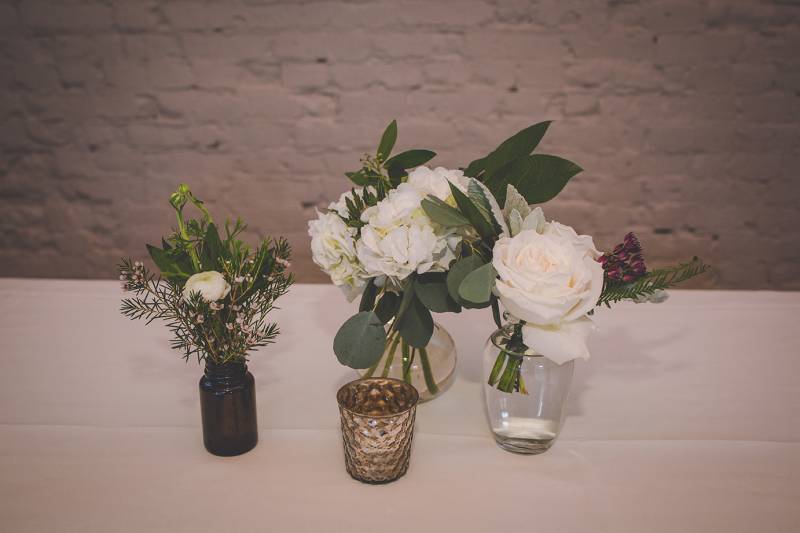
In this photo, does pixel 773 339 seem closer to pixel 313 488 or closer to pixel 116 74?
pixel 313 488

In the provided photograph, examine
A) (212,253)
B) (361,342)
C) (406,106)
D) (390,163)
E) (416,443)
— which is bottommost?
(416,443)

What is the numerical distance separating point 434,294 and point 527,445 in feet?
0.72

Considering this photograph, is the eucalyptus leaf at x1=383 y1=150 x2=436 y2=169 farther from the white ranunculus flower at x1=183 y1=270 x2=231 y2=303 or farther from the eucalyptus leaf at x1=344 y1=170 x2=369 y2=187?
the white ranunculus flower at x1=183 y1=270 x2=231 y2=303

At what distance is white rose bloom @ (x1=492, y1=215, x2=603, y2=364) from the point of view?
61cm

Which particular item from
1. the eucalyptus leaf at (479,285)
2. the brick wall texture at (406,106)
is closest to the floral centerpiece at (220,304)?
the eucalyptus leaf at (479,285)

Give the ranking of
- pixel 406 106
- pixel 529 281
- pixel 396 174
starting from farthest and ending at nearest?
pixel 406 106 < pixel 396 174 < pixel 529 281

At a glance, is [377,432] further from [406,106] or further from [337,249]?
[406,106]

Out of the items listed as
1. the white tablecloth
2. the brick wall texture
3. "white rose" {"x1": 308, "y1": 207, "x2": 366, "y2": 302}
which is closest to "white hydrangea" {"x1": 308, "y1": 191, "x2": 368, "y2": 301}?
"white rose" {"x1": 308, "y1": 207, "x2": 366, "y2": 302}

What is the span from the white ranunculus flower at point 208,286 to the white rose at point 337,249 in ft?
0.36

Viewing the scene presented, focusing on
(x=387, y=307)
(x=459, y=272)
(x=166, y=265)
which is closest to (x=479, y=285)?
(x=459, y=272)

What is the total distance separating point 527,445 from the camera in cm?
74

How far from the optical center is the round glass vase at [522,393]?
0.72 m

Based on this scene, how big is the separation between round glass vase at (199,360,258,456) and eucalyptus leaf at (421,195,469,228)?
0.95 feet

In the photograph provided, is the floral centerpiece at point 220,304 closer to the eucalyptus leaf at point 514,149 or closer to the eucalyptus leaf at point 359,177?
the eucalyptus leaf at point 359,177
